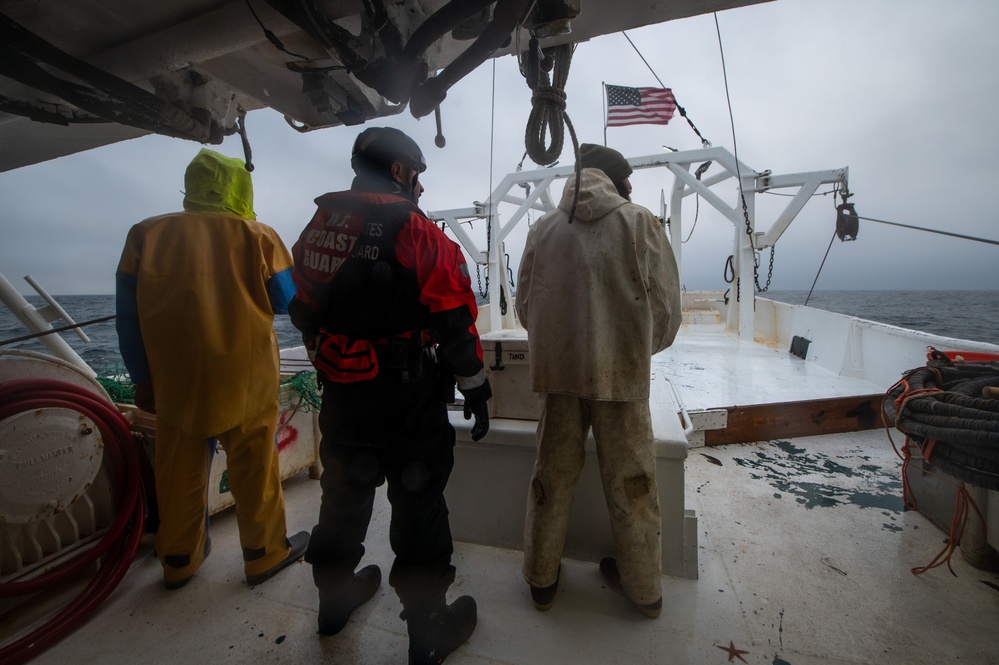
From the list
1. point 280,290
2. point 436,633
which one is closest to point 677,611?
point 436,633

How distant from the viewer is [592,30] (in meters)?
1.66

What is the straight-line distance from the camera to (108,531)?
72.7 inches

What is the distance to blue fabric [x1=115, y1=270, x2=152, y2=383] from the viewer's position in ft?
5.44

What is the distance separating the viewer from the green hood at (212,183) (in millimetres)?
1720

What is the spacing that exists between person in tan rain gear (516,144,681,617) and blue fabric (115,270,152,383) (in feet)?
5.53

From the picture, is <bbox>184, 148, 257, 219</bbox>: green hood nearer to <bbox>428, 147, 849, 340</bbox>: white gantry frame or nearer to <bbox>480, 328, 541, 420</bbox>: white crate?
<bbox>480, 328, 541, 420</bbox>: white crate

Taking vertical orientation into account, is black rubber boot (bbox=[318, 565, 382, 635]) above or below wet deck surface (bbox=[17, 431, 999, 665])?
above

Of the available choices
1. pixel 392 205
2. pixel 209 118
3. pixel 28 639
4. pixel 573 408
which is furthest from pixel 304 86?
pixel 28 639

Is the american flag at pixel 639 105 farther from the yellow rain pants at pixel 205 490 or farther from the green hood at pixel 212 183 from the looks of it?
the yellow rain pants at pixel 205 490

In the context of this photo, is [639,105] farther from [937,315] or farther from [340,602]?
[937,315]

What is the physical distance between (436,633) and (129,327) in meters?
1.76

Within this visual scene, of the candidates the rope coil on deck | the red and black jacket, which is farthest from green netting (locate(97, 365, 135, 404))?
the rope coil on deck

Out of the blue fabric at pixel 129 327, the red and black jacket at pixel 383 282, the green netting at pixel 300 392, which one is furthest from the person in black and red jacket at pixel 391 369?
the green netting at pixel 300 392

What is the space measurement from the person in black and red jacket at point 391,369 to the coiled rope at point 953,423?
1898 mm
